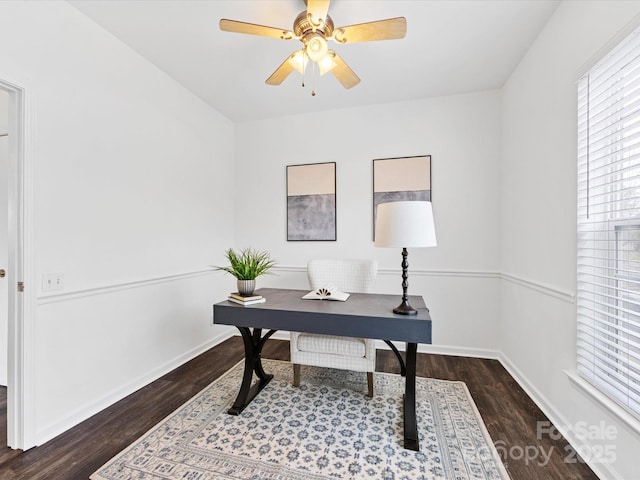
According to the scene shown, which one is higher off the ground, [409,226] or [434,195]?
[434,195]

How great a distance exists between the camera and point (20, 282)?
1.69 meters

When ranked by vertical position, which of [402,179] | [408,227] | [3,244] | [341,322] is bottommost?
[341,322]

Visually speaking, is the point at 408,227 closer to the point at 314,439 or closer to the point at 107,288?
the point at 314,439

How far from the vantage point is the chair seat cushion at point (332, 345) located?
2.10 metres

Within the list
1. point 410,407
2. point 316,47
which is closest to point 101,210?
point 316,47

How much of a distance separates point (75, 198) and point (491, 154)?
3518 millimetres

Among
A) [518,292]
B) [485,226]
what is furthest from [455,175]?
[518,292]

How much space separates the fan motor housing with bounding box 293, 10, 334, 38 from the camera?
5.83 ft

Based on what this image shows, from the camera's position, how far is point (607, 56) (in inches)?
58.1

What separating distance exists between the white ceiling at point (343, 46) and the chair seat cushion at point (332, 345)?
2.21 metres

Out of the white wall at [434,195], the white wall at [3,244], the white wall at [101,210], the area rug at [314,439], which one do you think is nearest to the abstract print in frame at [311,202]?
the white wall at [434,195]

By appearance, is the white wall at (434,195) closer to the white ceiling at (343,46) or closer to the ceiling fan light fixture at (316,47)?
the white ceiling at (343,46)

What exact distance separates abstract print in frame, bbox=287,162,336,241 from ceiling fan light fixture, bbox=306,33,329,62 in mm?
1571

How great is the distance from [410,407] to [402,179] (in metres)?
2.18
